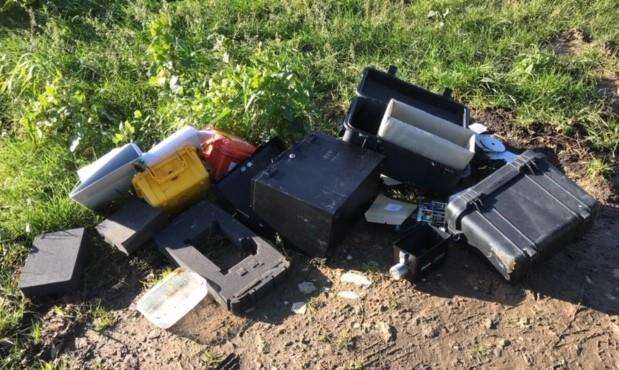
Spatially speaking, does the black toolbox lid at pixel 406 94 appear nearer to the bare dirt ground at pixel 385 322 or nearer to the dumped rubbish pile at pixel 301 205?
the dumped rubbish pile at pixel 301 205

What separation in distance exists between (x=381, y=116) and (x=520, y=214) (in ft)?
3.15

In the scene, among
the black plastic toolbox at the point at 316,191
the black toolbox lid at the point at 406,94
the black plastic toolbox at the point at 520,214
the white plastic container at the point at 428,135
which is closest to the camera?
the black plastic toolbox at the point at 520,214

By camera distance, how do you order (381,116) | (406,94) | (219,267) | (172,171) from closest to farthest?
(219,267)
(172,171)
(381,116)
(406,94)

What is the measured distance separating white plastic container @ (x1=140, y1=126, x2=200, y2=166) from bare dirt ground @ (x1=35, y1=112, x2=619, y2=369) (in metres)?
0.57

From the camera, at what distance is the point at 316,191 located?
9.43 feet

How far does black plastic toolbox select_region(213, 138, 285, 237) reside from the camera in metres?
3.16

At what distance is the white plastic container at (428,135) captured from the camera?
300 cm

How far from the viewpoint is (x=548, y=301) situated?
2807mm

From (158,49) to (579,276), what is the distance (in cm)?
293

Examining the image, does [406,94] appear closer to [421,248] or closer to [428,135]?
[428,135]

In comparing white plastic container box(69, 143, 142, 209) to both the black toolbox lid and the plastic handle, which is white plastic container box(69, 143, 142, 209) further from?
the black toolbox lid

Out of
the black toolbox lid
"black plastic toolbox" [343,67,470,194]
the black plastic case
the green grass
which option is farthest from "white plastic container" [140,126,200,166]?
the black toolbox lid

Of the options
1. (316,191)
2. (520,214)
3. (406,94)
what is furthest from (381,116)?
(520,214)

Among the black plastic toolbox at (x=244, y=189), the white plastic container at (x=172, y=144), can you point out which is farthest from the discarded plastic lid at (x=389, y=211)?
the white plastic container at (x=172, y=144)
